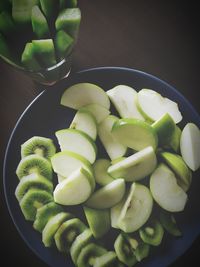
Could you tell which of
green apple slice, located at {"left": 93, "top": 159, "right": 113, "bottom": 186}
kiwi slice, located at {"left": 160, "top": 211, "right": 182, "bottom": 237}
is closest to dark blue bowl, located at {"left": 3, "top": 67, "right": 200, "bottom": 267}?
kiwi slice, located at {"left": 160, "top": 211, "right": 182, "bottom": 237}

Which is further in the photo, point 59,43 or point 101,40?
point 101,40

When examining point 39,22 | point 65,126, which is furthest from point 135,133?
point 39,22

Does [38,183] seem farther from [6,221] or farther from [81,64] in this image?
[81,64]

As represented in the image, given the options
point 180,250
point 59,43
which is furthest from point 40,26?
point 180,250

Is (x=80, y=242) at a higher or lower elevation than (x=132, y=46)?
lower

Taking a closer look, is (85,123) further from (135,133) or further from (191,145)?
(191,145)

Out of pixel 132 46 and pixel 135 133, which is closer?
pixel 135 133

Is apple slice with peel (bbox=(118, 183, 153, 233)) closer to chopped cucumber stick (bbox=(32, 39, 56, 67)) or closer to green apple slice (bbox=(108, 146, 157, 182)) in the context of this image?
green apple slice (bbox=(108, 146, 157, 182))

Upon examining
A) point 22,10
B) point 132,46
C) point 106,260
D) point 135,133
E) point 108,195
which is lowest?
point 106,260

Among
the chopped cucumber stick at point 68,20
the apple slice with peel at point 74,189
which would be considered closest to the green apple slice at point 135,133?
the apple slice with peel at point 74,189
